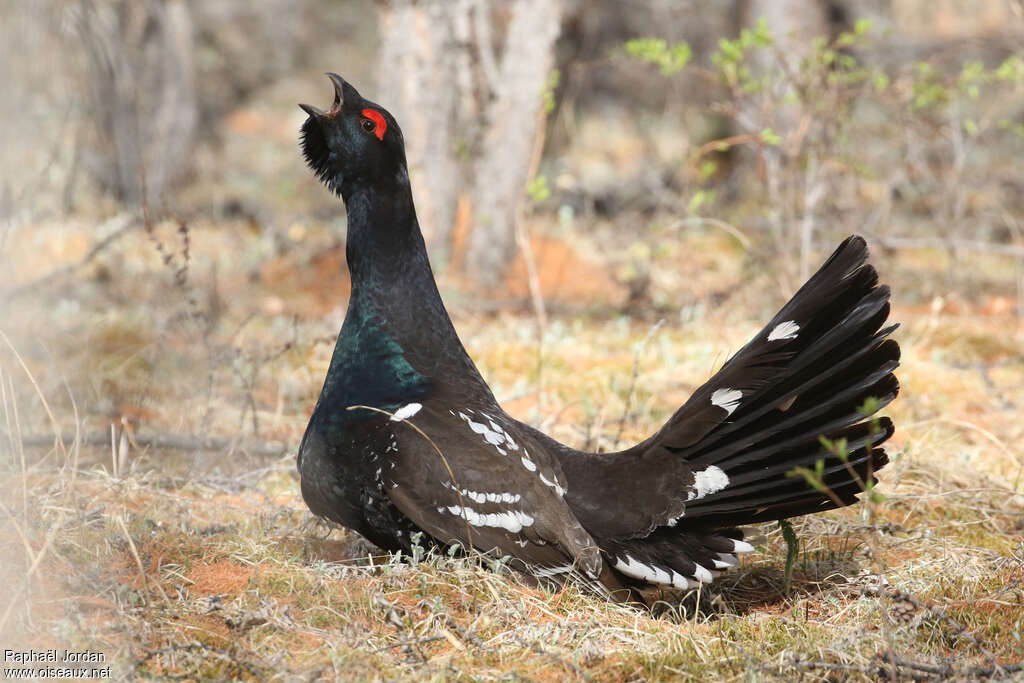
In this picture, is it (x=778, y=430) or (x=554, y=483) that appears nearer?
(x=778, y=430)

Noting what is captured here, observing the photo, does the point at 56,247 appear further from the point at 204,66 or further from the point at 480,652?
the point at 204,66

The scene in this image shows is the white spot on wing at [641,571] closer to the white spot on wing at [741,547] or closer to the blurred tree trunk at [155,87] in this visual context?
the white spot on wing at [741,547]

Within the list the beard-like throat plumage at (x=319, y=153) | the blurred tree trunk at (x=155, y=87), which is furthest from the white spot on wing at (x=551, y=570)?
the blurred tree trunk at (x=155, y=87)

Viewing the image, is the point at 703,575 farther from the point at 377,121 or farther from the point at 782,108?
the point at 782,108

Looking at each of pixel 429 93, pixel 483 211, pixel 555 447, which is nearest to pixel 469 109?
pixel 429 93

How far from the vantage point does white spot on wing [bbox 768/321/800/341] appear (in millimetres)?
3355

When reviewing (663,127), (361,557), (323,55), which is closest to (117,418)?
(361,557)

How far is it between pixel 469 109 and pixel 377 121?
532 cm

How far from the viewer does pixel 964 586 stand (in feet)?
11.8

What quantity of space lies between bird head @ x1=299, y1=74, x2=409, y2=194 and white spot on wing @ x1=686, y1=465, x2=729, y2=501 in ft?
5.56

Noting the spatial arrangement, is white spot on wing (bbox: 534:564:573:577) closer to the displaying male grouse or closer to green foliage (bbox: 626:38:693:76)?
the displaying male grouse

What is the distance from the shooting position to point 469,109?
909cm

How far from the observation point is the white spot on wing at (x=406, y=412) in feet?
11.7

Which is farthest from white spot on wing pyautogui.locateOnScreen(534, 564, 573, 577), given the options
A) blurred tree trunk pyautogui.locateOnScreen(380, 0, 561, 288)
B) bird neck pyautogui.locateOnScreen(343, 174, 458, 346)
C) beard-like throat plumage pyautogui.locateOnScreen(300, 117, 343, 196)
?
blurred tree trunk pyautogui.locateOnScreen(380, 0, 561, 288)
